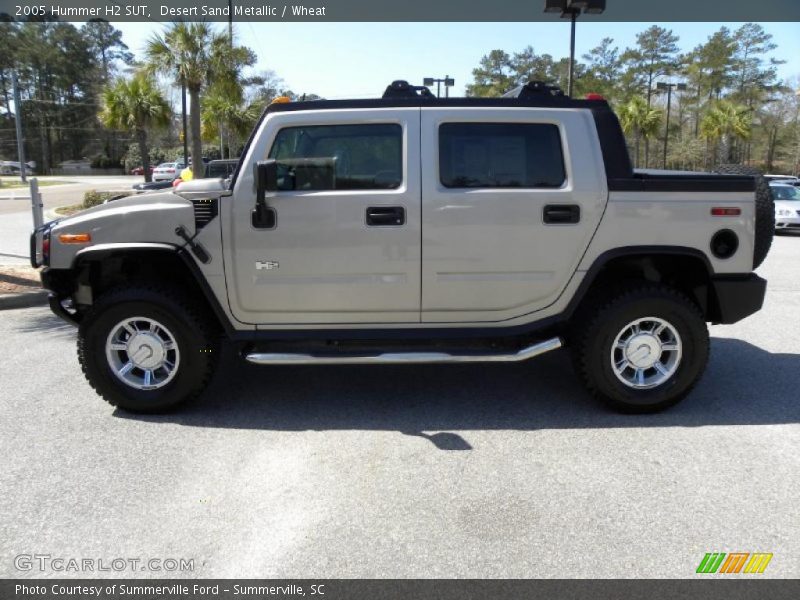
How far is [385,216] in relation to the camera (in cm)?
409

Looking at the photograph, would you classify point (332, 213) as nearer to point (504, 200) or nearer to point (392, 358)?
point (392, 358)

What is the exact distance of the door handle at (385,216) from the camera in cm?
409

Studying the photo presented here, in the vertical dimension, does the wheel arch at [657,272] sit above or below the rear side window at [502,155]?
below

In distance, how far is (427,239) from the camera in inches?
163

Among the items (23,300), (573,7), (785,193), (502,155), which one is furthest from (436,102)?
(785,193)

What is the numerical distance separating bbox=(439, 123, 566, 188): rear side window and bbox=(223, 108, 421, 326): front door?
0.25 meters

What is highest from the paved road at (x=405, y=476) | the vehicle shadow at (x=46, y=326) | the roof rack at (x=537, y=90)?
the roof rack at (x=537, y=90)

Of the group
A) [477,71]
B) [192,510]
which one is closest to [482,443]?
[192,510]

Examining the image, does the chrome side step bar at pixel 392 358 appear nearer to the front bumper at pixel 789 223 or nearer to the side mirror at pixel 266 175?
the side mirror at pixel 266 175

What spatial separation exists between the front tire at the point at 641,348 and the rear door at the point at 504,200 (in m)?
0.41

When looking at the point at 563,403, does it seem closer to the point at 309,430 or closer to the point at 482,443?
the point at 482,443

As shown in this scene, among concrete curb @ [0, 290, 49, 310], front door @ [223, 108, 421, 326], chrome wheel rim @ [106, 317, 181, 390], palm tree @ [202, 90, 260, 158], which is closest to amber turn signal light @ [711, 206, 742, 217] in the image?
front door @ [223, 108, 421, 326]

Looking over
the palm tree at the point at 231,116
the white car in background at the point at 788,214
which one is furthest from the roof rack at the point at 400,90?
the palm tree at the point at 231,116
